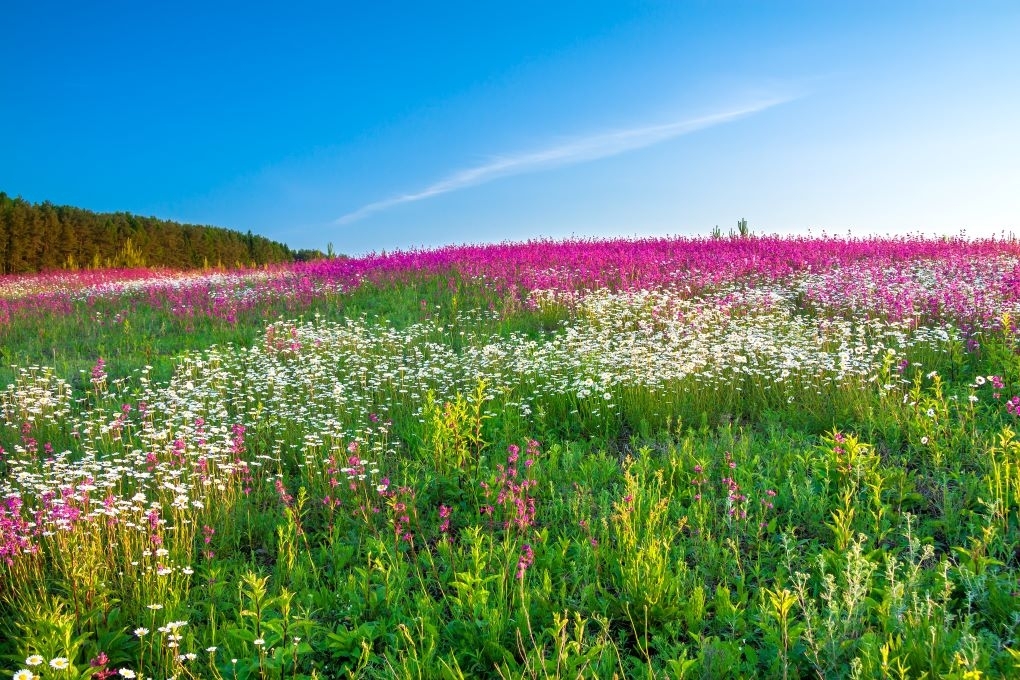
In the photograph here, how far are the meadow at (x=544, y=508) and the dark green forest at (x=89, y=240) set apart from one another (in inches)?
970

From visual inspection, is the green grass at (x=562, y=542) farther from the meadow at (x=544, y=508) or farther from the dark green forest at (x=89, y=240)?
the dark green forest at (x=89, y=240)

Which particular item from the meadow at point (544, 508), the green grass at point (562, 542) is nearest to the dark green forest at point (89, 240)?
the meadow at point (544, 508)

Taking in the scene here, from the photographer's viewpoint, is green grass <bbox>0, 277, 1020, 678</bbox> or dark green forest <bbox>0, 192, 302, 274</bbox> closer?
green grass <bbox>0, 277, 1020, 678</bbox>

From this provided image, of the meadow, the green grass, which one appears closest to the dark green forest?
the meadow

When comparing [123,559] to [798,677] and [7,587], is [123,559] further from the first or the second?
[798,677]

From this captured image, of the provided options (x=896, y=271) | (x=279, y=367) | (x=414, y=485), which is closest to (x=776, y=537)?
(x=414, y=485)

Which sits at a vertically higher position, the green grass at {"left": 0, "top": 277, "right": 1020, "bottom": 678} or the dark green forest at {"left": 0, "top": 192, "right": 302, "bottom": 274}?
the dark green forest at {"left": 0, "top": 192, "right": 302, "bottom": 274}

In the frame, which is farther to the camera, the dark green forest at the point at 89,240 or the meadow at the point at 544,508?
the dark green forest at the point at 89,240

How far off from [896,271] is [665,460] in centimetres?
1154

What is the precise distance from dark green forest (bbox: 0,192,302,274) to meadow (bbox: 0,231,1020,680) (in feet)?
80.8

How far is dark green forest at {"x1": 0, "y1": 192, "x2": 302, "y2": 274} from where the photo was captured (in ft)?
106

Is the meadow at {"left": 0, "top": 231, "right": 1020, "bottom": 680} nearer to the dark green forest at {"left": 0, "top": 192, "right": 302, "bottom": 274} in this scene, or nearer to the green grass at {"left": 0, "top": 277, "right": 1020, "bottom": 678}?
the green grass at {"left": 0, "top": 277, "right": 1020, "bottom": 678}

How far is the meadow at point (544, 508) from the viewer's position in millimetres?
3395

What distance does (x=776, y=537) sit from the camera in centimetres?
464
